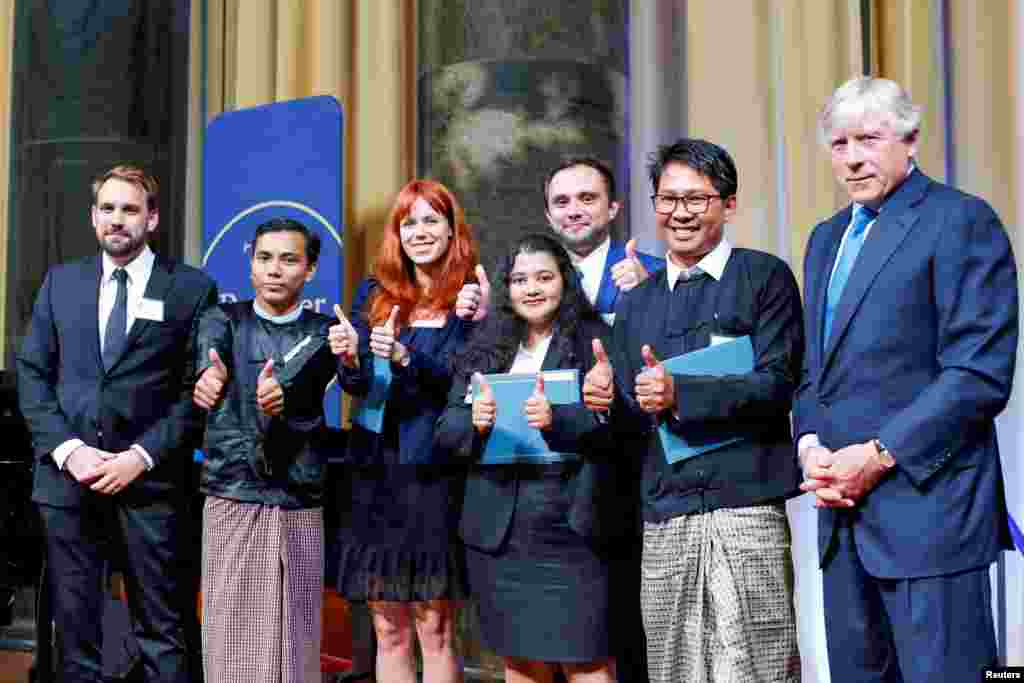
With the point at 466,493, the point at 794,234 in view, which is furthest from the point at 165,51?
the point at 466,493

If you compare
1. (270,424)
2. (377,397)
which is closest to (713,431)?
(377,397)

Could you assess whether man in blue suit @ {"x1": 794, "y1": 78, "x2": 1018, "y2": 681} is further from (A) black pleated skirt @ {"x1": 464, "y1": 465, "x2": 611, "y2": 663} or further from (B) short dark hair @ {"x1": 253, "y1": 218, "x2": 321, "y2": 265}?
(B) short dark hair @ {"x1": 253, "y1": 218, "x2": 321, "y2": 265}

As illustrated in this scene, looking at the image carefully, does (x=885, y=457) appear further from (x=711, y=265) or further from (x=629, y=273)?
(x=629, y=273)

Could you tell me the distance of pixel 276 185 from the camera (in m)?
4.33

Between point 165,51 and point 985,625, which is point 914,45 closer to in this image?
point 985,625

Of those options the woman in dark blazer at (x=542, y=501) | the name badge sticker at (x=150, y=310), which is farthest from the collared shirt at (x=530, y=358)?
the name badge sticker at (x=150, y=310)

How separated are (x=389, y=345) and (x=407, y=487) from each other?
382 mm

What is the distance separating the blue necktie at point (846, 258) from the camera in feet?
7.82

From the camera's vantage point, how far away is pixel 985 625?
2.15 meters

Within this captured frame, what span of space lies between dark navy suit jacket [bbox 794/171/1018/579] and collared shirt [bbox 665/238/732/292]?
1.15 ft

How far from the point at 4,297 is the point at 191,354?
285 centimetres

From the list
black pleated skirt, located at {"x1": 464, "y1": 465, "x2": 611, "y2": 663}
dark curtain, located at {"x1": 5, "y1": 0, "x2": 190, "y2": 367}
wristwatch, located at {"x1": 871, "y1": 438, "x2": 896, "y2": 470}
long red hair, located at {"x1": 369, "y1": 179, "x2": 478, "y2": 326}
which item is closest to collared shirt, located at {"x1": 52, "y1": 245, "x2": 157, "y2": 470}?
long red hair, located at {"x1": 369, "y1": 179, "x2": 478, "y2": 326}

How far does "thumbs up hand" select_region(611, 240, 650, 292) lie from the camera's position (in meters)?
2.92

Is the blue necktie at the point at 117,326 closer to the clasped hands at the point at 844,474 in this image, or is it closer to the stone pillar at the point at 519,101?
the stone pillar at the point at 519,101
